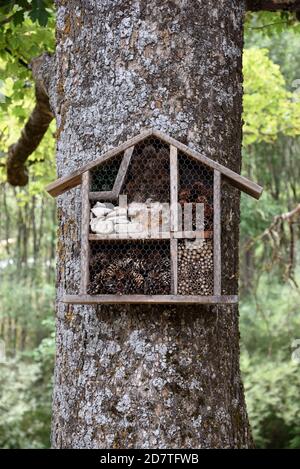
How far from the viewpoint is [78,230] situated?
7.14ft

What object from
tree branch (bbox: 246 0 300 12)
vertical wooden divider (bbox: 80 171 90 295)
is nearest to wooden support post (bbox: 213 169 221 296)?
A: vertical wooden divider (bbox: 80 171 90 295)

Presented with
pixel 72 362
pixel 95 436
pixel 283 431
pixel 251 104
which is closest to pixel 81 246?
pixel 72 362

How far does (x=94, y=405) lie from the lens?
6.65ft

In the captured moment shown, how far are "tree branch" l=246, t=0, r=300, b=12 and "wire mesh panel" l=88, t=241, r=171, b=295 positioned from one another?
1.23 m

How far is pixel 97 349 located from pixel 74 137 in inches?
26.5

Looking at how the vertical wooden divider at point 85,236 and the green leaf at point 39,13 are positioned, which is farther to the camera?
the green leaf at point 39,13

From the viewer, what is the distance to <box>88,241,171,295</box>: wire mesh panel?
6.42 ft

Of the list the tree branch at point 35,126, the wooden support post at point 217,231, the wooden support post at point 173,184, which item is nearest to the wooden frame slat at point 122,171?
the wooden support post at point 173,184

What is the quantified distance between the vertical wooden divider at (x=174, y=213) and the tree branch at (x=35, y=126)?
0.97 meters

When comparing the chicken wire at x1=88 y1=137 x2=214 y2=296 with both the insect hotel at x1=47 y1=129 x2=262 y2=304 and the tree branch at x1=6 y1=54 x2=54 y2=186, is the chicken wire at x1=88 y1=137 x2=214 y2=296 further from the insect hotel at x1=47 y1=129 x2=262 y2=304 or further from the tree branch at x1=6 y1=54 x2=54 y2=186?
the tree branch at x1=6 y1=54 x2=54 y2=186

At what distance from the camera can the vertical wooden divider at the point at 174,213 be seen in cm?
193

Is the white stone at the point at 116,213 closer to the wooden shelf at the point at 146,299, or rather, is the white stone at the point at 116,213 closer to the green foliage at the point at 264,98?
the wooden shelf at the point at 146,299

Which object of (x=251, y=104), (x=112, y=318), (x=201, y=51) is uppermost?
(x=251, y=104)
